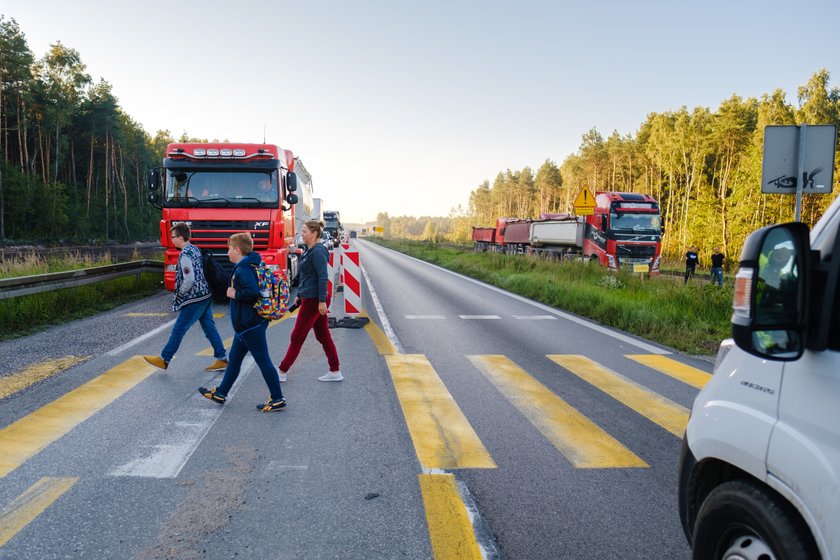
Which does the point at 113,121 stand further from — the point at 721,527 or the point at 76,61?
the point at 721,527

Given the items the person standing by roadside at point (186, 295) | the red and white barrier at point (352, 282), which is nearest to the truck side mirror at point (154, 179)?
the red and white barrier at point (352, 282)

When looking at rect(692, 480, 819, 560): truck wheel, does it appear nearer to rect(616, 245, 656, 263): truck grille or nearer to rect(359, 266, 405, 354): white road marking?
rect(359, 266, 405, 354): white road marking

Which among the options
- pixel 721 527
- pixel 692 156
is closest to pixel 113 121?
pixel 692 156

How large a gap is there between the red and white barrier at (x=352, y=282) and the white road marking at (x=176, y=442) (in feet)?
16.5

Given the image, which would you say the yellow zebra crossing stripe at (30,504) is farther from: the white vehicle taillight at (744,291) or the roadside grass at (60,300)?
the roadside grass at (60,300)

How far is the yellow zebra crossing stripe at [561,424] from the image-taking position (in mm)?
4449

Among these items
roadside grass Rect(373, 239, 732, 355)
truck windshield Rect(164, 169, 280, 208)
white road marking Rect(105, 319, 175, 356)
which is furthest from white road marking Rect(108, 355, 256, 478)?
truck windshield Rect(164, 169, 280, 208)

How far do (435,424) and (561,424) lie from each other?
45.9 inches

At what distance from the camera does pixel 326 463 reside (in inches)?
168

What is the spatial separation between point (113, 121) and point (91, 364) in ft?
213

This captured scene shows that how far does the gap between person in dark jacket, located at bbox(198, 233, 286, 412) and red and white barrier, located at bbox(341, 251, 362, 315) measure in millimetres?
5129

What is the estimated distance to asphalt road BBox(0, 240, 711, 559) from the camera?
3199 millimetres

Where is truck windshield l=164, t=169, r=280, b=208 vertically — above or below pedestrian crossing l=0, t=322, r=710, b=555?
above

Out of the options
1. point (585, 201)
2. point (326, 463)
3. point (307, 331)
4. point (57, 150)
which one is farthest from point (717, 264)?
point (57, 150)
